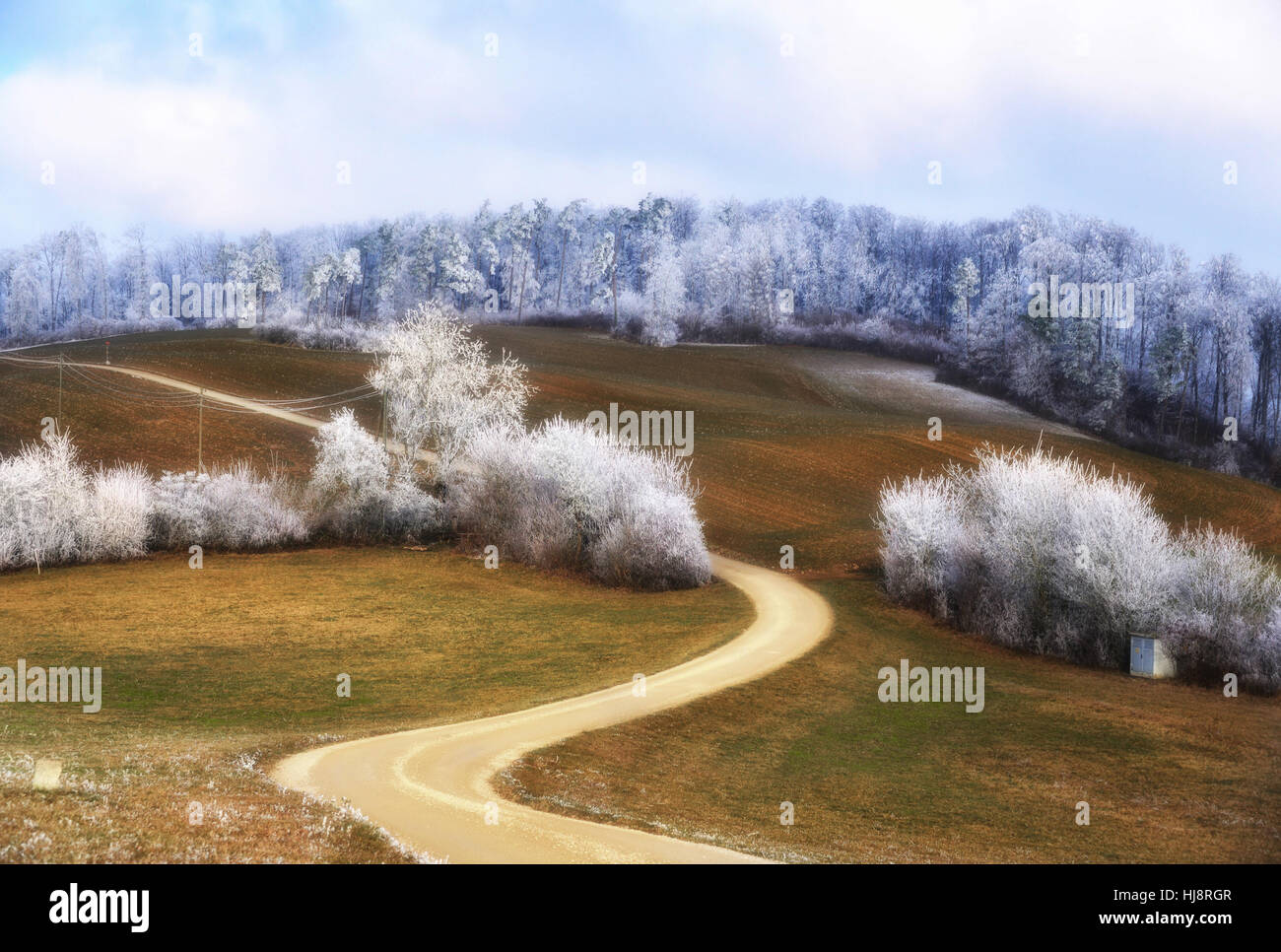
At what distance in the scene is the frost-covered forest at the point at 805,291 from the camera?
276ft

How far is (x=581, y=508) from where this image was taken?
45.7 m

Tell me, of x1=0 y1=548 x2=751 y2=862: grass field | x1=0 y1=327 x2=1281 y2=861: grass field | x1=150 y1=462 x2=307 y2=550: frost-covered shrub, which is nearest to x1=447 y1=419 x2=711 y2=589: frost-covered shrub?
x1=0 y1=548 x2=751 y2=862: grass field

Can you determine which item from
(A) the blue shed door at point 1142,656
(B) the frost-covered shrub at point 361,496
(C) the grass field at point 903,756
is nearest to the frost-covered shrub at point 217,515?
(B) the frost-covered shrub at point 361,496

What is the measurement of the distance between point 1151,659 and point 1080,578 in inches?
152

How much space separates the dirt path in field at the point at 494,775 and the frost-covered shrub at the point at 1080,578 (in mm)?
10459

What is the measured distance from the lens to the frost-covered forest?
84000 mm

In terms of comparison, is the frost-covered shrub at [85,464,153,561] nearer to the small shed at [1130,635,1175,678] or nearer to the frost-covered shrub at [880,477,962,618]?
the frost-covered shrub at [880,477,962,618]

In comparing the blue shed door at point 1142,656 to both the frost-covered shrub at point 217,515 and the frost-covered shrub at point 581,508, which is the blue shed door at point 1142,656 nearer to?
the frost-covered shrub at point 581,508

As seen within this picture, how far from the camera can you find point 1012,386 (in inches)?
3376

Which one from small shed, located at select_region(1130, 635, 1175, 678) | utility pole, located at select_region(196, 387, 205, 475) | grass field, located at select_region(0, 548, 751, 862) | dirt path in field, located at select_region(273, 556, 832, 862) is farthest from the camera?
utility pole, located at select_region(196, 387, 205, 475)

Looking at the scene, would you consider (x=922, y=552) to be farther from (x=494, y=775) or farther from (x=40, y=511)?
(x=40, y=511)

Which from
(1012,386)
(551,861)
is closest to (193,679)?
(551,861)
